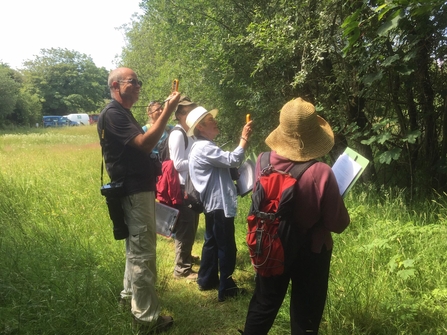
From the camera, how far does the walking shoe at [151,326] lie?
268 centimetres

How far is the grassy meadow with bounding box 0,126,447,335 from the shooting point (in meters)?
2.63

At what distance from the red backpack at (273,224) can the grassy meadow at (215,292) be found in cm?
95

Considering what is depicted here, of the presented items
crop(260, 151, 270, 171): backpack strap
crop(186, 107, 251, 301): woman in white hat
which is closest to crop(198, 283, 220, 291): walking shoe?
crop(186, 107, 251, 301): woman in white hat

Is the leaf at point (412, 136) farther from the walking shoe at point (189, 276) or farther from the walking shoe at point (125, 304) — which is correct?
the walking shoe at point (125, 304)

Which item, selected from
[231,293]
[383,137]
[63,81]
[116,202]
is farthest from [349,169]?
[63,81]

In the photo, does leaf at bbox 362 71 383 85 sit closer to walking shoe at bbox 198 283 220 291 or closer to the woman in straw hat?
the woman in straw hat

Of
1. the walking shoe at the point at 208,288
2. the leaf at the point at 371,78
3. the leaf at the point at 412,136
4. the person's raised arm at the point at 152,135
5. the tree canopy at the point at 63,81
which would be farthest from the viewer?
the tree canopy at the point at 63,81

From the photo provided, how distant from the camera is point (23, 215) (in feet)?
17.0

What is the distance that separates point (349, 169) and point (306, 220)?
0.42 m

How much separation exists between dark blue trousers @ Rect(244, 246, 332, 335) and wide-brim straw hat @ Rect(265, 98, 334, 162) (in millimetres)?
551

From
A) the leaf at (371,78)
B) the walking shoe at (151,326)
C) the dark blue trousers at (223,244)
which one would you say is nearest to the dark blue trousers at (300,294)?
the walking shoe at (151,326)

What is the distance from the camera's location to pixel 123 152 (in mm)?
2596

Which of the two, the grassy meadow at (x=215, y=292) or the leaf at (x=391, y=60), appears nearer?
the grassy meadow at (x=215, y=292)

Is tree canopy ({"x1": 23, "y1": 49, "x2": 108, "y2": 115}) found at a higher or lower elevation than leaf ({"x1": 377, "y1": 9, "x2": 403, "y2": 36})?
higher
